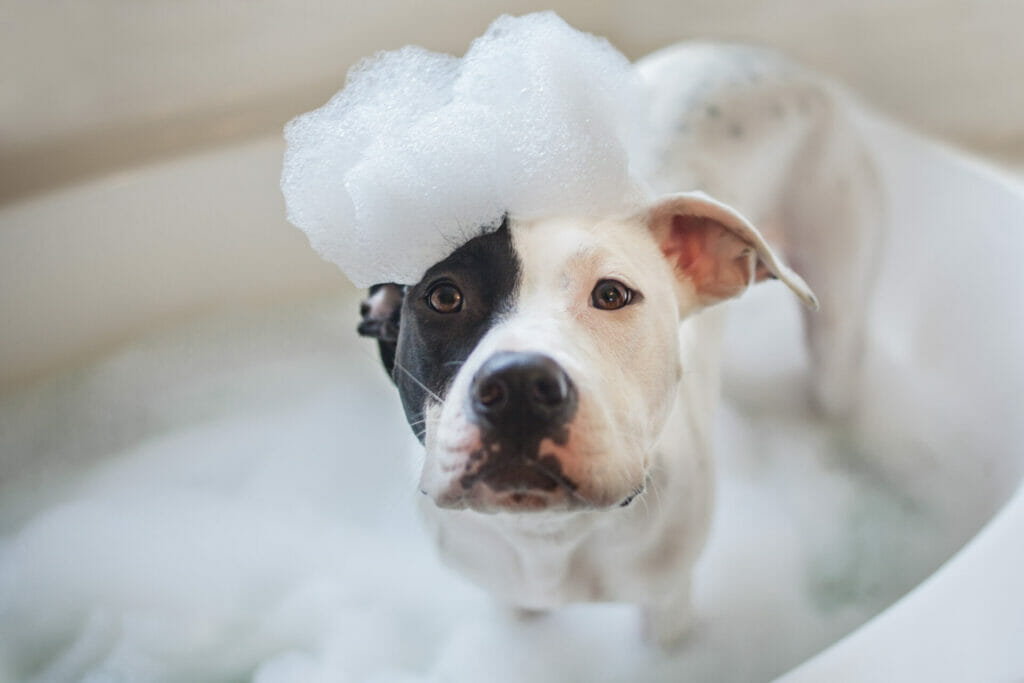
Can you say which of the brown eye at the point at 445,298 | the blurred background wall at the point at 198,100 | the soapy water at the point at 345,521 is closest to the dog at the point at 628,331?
the brown eye at the point at 445,298

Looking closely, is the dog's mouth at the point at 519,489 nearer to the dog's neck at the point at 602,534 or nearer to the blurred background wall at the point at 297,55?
the dog's neck at the point at 602,534

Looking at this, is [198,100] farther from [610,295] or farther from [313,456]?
[610,295]

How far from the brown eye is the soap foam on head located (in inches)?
1.1

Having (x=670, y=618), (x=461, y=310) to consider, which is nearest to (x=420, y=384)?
(x=461, y=310)

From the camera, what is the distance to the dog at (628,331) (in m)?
0.76

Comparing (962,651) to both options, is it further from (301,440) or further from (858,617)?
(301,440)

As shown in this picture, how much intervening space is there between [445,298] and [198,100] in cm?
124

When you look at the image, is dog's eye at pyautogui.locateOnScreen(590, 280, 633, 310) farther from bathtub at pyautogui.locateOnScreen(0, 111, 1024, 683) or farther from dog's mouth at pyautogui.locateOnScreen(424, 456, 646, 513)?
bathtub at pyautogui.locateOnScreen(0, 111, 1024, 683)

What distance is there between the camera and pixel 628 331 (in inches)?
33.2

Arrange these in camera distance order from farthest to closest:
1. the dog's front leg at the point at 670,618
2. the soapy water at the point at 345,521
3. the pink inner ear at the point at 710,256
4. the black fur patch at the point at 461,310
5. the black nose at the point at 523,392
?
the soapy water at the point at 345,521
the dog's front leg at the point at 670,618
the pink inner ear at the point at 710,256
the black fur patch at the point at 461,310
the black nose at the point at 523,392

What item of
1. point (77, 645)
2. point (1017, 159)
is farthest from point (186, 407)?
point (1017, 159)

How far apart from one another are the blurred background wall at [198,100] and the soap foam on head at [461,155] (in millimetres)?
846

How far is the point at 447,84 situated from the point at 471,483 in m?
0.43

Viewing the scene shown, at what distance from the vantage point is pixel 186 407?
6.14 ft
